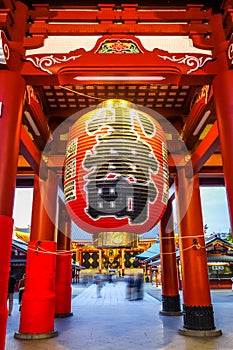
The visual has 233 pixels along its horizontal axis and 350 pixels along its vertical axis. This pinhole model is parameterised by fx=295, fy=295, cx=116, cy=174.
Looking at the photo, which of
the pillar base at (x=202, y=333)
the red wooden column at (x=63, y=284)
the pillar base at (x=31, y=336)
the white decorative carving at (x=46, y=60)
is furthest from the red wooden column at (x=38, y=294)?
the white decorative carving at (x=46, y=60)

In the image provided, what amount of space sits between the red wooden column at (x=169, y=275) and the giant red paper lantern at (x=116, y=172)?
595 centimetres

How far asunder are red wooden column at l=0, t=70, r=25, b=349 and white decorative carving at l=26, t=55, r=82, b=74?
0.94 feet

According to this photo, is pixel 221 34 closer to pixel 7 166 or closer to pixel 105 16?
pixel 105 16

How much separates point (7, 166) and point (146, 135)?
152cm

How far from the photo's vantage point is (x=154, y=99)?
5902 millimetres

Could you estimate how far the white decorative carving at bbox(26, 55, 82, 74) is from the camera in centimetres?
371

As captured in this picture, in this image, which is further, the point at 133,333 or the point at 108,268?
the point at 108,268

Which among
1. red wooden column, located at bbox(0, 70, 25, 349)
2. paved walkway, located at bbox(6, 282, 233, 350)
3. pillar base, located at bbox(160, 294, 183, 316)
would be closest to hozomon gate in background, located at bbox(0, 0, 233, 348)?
red wooden column, located at bbox(0, 70, 25, 349)

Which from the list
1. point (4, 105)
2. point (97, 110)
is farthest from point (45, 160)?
point (97, 110)

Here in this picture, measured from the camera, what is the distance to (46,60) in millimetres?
3754

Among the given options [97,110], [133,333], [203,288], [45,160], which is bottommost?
[133,333]

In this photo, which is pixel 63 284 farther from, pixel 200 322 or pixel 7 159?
pixel 7 159

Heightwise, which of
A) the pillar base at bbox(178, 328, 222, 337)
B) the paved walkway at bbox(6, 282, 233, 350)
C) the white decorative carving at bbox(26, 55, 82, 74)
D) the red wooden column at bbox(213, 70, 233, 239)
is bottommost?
the paved walkway at bbox(6, 282, 233, 350)

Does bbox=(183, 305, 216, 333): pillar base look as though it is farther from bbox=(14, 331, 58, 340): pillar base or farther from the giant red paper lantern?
the giant red paper lantern
